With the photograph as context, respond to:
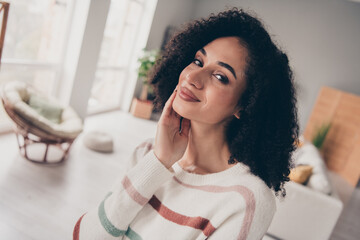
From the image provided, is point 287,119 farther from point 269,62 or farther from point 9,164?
point 9,164

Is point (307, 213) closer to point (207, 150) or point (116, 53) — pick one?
point (207, 150)

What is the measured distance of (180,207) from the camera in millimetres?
920

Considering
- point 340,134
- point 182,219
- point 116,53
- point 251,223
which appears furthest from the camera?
point 340,134

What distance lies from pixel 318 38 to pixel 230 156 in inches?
267

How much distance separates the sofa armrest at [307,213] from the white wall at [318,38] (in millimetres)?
4199

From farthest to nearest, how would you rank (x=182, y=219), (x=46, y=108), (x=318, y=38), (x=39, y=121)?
(x=318, y=38)
(x=46, y=108)
(x=39, y=121)
(x=182, y=219)

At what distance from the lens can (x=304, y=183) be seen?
3018 mm

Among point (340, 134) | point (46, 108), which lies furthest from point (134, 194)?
point (340, 134)

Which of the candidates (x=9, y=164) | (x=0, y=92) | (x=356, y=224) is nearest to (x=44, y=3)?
(x=0, y=92)

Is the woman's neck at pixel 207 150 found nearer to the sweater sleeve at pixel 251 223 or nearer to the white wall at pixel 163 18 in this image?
the sweater sleeve at pixel 251 223

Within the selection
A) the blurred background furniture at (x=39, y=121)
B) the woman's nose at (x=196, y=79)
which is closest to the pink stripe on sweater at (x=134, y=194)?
the woman's nose at (x=196, y=79)

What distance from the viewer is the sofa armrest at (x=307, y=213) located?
2781 millimetres

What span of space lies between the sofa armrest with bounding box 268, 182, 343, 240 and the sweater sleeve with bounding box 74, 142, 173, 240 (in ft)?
7.21

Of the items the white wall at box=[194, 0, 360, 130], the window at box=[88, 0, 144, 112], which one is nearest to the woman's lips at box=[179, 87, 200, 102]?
the window at box=[88, 0, 144, 112]
